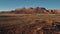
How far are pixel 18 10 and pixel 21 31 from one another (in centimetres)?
4934

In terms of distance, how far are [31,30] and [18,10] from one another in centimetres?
4944

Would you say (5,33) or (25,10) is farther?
(25,10)

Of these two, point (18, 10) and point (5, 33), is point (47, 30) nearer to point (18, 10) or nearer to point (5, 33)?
point (5, 33)

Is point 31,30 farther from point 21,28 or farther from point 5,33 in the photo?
point 5,33

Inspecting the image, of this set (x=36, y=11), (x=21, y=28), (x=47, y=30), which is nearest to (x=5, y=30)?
(x=21, y=28)

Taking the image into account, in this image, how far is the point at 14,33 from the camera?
40.7 feet

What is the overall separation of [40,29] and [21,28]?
159 cm

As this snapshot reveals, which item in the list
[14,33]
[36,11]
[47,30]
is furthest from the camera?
[36,11]

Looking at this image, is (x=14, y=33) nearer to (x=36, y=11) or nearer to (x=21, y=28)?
(x=21, y=28)

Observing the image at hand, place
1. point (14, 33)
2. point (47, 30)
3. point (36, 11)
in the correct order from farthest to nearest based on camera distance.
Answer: point (36, 11), point (47, 30), point (14, 33)

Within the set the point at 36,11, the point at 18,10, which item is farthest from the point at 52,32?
the point at 18,10

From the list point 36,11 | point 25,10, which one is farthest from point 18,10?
point 36,11

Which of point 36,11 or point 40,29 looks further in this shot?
point 36,11

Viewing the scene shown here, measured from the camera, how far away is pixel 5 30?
42.8 ft
